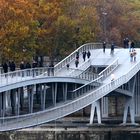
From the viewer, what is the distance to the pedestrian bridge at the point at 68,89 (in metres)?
49.7

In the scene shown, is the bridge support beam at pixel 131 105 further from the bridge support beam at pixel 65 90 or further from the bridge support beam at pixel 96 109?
the bridge support beam at pixel 65 90

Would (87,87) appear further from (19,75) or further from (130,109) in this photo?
(19,75)

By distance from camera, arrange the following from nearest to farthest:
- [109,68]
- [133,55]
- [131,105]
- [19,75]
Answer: [19,75]
[109,68]
[133,55]
[131,105]

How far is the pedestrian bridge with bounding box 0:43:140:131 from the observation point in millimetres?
49734

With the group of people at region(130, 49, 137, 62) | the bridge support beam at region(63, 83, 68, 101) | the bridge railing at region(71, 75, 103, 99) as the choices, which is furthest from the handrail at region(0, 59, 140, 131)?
the group of people at region(130, 49, 137, 62)

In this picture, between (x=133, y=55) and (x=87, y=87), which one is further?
(x=133, y=55)

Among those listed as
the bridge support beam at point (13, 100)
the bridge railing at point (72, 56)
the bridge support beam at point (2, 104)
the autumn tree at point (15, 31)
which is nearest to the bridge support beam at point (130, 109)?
the bridge railing at point (72, 56)

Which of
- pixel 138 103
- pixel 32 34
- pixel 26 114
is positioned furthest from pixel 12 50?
pixel 26 114

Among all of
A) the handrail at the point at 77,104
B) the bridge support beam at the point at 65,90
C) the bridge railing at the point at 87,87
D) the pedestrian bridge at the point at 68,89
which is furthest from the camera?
the bridge railing at the point at 87,87

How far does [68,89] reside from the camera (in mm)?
60688

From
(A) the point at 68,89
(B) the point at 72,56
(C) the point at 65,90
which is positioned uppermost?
(B) the point at 72,56

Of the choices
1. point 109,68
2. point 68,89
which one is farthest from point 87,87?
point 109,68

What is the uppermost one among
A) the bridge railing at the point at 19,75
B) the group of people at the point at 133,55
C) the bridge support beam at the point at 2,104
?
the group of people at the point at 133,55

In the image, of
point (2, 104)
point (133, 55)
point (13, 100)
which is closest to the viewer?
point (2, 104)
